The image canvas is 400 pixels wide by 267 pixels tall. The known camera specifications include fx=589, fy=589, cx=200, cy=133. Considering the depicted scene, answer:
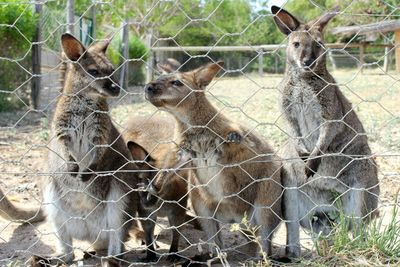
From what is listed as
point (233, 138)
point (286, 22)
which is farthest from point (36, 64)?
point (233, 138)

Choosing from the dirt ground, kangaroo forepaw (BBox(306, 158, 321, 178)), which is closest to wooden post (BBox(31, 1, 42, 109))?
the dirt ground

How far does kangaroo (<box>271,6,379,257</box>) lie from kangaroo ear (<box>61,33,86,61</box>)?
4.20ft

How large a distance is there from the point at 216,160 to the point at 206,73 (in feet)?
1.94

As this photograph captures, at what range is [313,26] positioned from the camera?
155 inches

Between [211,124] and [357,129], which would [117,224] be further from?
[357,129]

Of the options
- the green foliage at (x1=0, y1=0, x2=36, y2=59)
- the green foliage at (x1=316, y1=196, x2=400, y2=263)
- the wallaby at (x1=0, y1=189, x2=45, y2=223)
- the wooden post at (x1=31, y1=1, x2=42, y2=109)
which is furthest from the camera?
the wooden post at (x1=31, y1=1, x2=42, y2=109)

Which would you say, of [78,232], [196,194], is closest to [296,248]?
[196,194]

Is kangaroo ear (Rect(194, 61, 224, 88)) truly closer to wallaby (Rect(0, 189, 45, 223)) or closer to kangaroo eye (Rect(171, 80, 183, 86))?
kangaroo eye (Rect(171, 80, 183, 86))

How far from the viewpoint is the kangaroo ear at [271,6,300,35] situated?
3857 millimetres

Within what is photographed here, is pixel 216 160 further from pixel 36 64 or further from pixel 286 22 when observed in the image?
pixel 36 64

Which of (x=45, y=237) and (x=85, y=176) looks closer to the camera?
(x=85, y=176)

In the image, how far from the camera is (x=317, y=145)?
3.94 m

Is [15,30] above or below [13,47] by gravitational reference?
above

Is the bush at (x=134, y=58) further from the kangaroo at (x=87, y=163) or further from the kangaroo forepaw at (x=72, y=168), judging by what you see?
the kangaroo forepaw at (x=72, y=168)
